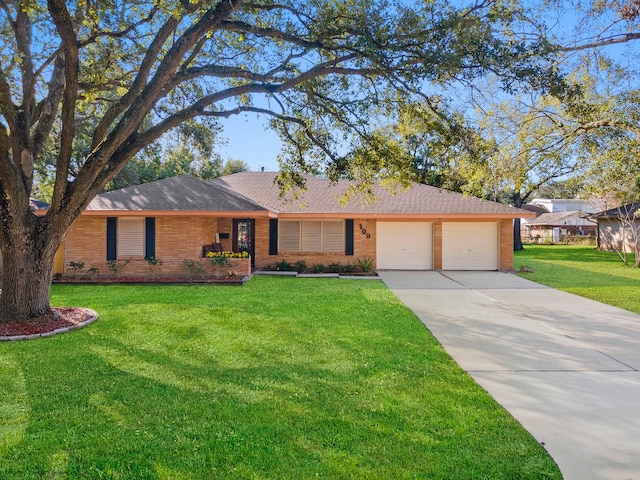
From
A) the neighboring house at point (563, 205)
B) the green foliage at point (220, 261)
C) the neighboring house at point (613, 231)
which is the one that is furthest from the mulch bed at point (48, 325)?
the neighboring house at point (563, 205)

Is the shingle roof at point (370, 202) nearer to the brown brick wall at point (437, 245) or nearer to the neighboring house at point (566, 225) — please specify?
the brown brick wall at point (437, 245)

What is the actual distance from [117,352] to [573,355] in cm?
640

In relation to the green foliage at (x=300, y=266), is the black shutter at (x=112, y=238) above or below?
above

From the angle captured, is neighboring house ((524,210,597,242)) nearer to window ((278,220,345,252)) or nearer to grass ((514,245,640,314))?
grass ((514,245,640,314))

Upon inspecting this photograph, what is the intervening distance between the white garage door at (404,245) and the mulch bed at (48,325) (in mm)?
11443

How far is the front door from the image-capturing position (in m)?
16.5

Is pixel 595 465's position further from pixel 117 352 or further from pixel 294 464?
pixel 117 352

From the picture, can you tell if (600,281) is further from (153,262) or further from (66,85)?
(66,85)

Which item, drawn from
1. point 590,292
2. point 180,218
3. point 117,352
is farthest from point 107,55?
point 590,292

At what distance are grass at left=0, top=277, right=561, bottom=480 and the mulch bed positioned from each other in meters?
0.38

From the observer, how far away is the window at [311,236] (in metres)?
16.3

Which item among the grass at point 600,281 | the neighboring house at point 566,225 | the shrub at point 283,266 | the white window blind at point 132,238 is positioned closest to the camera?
the grass at point 600,281

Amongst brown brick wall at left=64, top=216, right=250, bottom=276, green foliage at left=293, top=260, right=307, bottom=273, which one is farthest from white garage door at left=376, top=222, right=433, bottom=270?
brown brick wall at left=64, top=216, right=250, bottom=276

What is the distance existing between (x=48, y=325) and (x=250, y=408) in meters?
5.12
